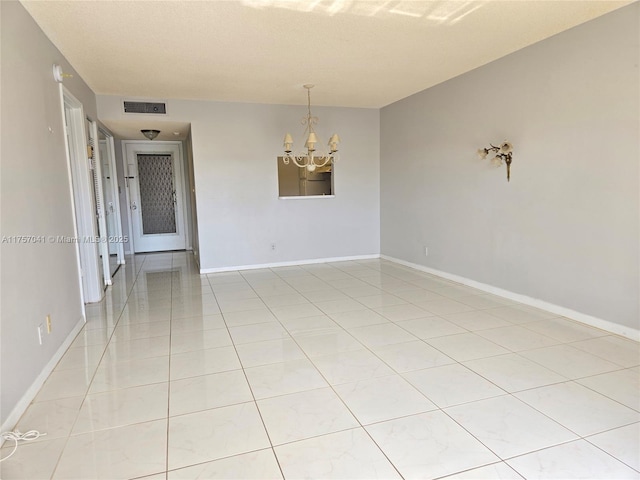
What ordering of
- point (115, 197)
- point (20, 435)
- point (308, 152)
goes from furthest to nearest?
point (115, 197) < point (308, 152) < point (20, 435)

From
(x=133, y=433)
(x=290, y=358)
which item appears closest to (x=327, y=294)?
(x=290, y=358)

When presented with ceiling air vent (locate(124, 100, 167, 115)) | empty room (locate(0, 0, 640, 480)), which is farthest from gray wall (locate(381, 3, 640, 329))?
ceiling air vent (locate(124, 100, 167, 115))

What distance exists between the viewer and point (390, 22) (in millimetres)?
2930

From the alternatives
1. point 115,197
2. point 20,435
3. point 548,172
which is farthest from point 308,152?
point 20,435

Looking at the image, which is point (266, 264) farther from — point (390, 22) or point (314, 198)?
point (390, 22)

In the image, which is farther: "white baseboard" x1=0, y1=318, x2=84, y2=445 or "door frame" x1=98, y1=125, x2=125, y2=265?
"door frame" x1=98, y1=125, x2=125, y2=265

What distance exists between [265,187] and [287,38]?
8.88 ft

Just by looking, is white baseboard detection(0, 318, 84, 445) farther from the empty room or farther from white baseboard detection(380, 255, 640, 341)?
white baseboard detection(380, 255, 640, 341)

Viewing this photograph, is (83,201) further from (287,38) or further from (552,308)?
(552,308)

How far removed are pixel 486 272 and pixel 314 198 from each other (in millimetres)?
2765

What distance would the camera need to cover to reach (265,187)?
18.7ft

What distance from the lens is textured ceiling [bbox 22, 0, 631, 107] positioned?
8.80 ft

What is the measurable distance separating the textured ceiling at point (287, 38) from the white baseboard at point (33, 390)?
2311mm

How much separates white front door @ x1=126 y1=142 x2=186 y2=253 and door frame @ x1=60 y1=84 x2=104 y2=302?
337 centimetres
